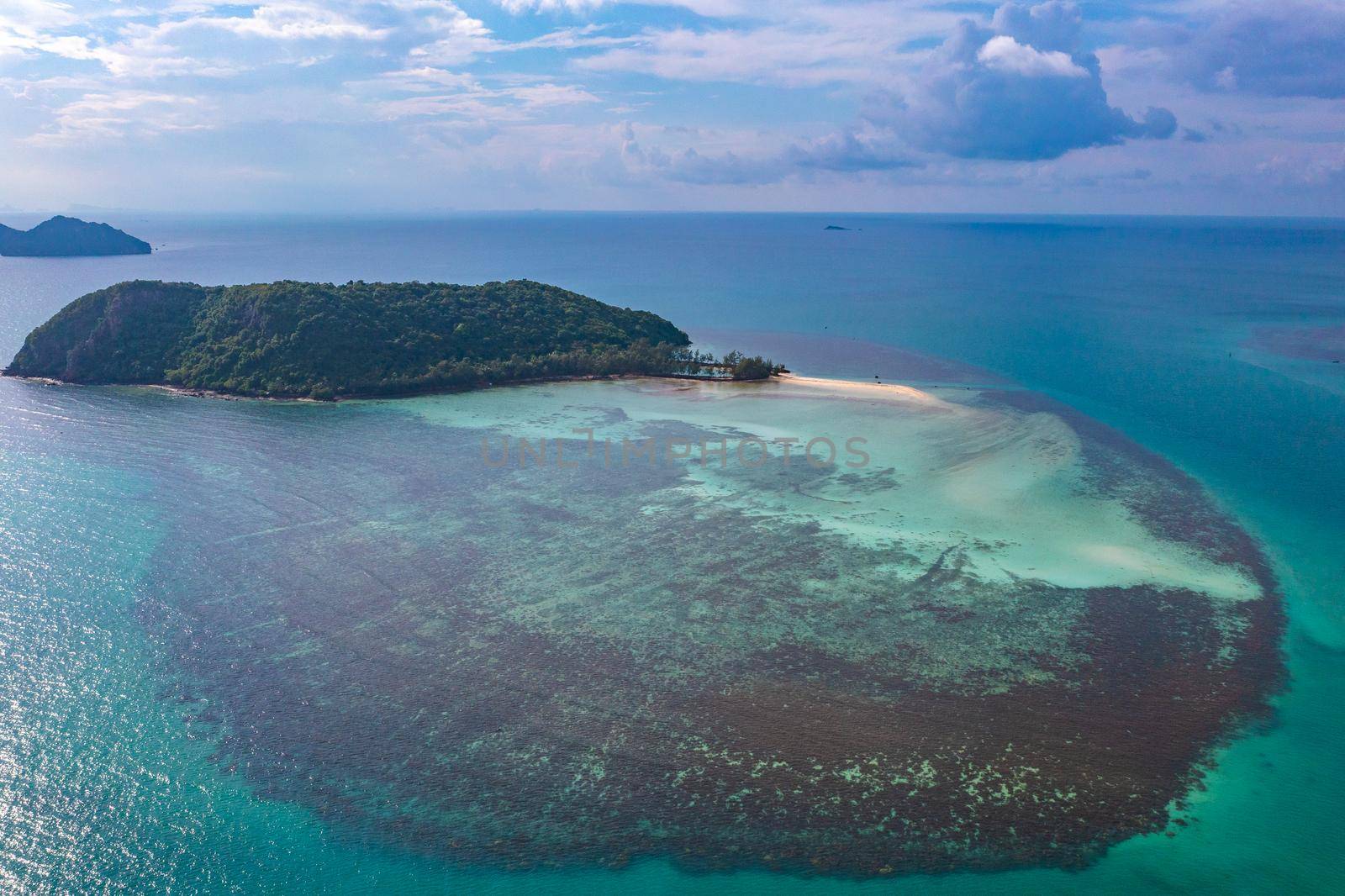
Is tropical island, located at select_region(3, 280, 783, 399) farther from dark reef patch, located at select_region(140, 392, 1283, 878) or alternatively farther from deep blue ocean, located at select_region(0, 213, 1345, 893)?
dark reef patch, located at select_region(140, 392, 1283, 878)

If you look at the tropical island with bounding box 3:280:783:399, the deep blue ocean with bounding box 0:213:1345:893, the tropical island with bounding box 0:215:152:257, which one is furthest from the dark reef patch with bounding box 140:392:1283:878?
the tropical island with bounding box 0:215:152:257

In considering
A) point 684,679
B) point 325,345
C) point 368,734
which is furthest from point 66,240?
point 684,679

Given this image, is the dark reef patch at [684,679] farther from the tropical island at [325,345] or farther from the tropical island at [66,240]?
the tropical island at [66,240]

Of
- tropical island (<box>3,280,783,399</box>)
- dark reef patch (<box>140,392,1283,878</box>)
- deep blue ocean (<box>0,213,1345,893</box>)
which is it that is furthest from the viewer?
tropical island (<box>3,280,783,399</box>)

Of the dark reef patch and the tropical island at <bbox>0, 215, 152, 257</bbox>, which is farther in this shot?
the tropical island at <bbox>0, 215, 152, 257</bbox>

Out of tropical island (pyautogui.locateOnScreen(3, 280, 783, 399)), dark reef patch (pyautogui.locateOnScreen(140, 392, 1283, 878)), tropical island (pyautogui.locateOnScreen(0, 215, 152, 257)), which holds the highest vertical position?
tropical island (pyautogui.locateOnScreen(0, 215, 152, 257))

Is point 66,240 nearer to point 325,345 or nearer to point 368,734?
point 325,345

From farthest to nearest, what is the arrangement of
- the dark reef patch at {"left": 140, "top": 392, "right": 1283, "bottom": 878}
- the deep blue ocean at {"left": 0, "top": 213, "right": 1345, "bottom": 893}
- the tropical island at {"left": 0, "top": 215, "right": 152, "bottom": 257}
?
the tropical island at {"left": 0, "top": 215, "right": 152, "bottom": 257}, the dark reef patch at {"left": 140, "top": 392, "right": 1283, "bottom": 878}, the deep blue ocean at {"left": 0, "top": 213, "right": 1345, "bottom": 893}

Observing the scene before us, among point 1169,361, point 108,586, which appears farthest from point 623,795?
point 1169,361
